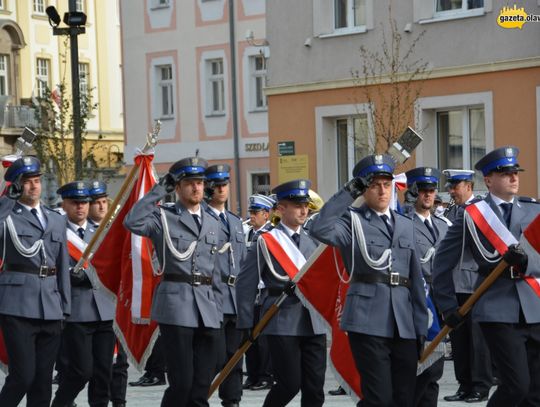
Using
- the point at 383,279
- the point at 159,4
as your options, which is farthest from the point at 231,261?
the point at 159,4

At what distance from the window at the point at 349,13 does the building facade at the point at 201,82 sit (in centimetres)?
887

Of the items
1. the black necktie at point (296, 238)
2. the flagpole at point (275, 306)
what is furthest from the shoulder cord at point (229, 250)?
the flagpole at point (275, 306)

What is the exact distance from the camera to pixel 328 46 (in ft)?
91.2

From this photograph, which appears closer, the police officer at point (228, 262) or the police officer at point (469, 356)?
the police officer at point (228, 262)

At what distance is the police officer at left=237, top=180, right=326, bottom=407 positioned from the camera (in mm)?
10516

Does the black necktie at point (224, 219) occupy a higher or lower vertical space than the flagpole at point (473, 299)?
higher

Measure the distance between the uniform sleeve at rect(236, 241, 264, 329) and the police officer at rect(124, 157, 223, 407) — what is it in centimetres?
24

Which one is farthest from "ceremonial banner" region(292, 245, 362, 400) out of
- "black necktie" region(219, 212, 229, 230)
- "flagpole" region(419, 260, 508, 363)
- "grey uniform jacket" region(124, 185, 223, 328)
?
"black necktie" region(219, 212, 229, 230)

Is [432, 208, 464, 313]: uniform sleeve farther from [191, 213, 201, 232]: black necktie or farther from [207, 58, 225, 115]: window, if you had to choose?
[207, 58, 225, 115]: window

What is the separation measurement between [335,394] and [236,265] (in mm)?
1900

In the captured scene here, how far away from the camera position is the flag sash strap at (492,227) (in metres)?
9.58

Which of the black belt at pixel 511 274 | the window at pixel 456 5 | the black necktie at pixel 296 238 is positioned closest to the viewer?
the black belt at pixel 511 274

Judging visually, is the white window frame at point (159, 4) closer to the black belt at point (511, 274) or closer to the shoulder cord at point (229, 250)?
the shoulder cord at point (229, 250)

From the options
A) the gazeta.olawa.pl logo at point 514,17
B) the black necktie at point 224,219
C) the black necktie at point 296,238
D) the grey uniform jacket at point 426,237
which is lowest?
the grey uniform jacket at point 426,237
